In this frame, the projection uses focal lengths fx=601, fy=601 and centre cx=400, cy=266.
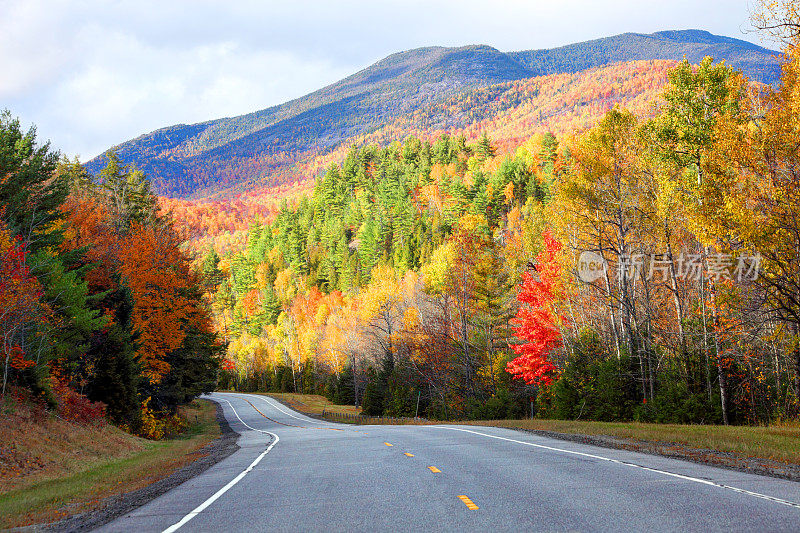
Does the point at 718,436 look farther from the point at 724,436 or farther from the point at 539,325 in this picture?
the point at 539,325

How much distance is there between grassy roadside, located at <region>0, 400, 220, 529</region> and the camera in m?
11.9

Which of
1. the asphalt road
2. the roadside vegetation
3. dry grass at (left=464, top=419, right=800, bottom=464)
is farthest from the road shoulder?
the roadside vegetation

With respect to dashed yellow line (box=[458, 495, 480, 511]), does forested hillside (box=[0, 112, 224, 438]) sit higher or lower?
higher

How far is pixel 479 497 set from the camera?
9.56 meters

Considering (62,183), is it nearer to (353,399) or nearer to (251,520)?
(251,520)

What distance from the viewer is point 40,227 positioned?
35719 mm

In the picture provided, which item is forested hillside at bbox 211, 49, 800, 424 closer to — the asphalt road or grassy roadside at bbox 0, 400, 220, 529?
the asphalt road

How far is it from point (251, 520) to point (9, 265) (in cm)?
2264

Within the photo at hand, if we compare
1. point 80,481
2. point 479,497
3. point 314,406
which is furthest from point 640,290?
point 314,406

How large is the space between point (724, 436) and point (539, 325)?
20171mm

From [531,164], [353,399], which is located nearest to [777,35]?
[353,399]

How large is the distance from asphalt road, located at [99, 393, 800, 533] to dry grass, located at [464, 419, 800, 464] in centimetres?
260

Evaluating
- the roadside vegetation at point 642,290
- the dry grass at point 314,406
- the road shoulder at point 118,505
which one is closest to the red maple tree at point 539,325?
the roadside vegetation at point 642,290

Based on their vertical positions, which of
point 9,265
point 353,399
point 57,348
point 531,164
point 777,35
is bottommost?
point 353,399
